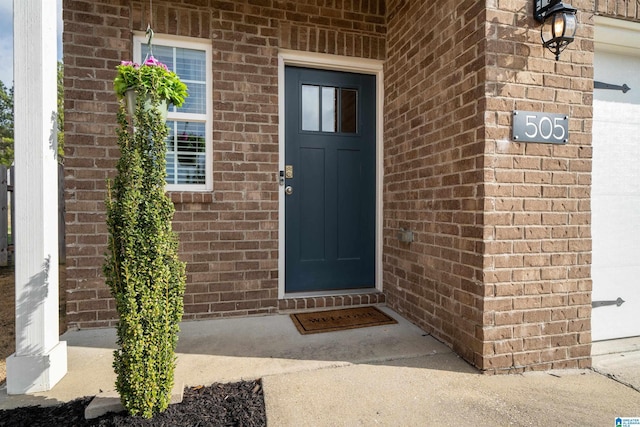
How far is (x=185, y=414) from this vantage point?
5.62ft

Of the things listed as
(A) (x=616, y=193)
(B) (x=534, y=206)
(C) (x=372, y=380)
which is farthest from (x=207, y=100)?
(A) (x=616, y=193)

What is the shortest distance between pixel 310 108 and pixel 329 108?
0.64 ft

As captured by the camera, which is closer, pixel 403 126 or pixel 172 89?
pixel 172 89

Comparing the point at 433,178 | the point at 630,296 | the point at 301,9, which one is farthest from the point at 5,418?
the point at 630,296

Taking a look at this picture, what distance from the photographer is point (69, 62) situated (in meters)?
2.79

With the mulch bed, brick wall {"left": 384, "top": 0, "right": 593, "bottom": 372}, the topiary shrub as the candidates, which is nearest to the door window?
brick wall {"left": 384, "top": 0, "right": 593, "bottom": 372}

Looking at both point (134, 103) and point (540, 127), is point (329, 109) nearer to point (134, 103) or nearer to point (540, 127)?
point (540, 127)

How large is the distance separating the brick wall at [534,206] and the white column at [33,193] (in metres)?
2.62

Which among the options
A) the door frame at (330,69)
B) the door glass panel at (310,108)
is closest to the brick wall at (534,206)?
the door frame at (330,69)

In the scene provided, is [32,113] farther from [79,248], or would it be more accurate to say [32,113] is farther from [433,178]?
[433,178]

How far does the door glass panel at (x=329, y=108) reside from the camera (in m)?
3.45

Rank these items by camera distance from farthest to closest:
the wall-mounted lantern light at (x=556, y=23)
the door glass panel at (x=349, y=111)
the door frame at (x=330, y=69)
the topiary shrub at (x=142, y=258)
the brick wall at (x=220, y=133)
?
the door glass panel at (x=349, y=111) < the door frame at (x=330, y=69) < the brick wall at (x=220, y=133) < the wall-mounted lantern light at (x=556, y=23) < the topiary shrub at (x=142, y=258)

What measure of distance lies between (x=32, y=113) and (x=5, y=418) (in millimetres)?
1591

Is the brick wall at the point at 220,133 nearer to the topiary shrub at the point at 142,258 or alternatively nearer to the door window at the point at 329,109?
the door window at the point at 329,109
